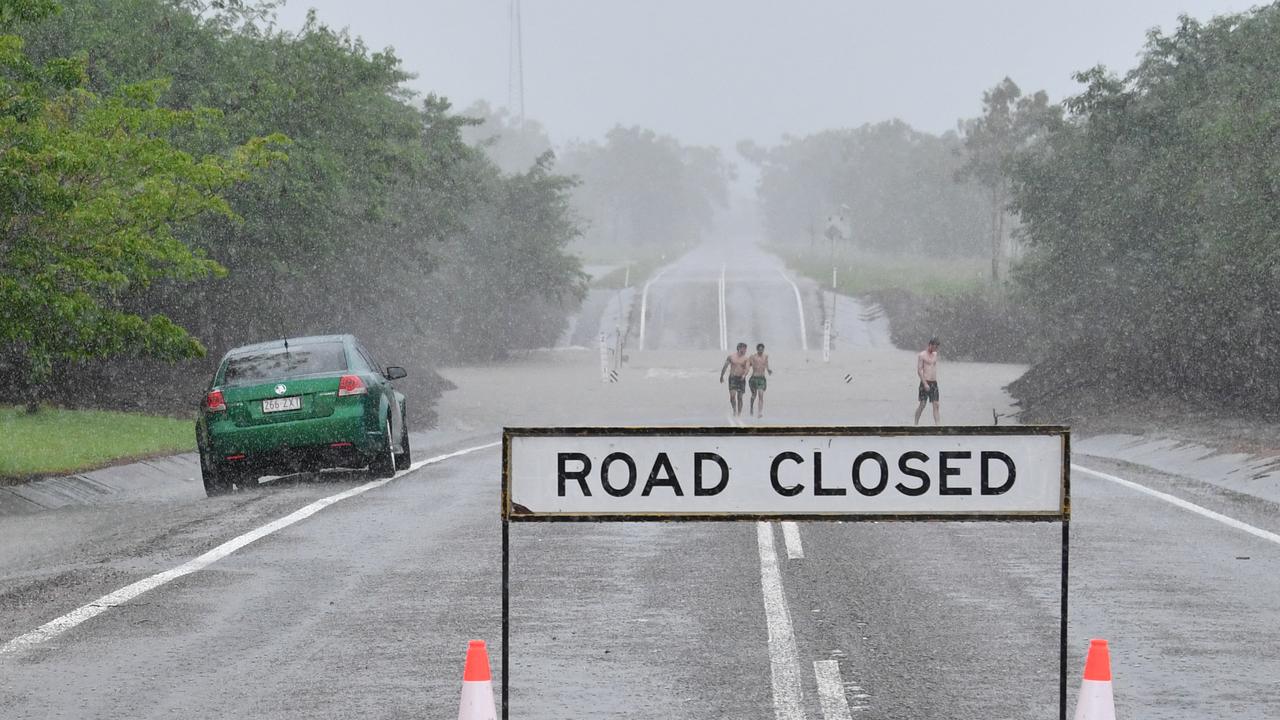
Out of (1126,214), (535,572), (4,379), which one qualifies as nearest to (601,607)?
(535,572)

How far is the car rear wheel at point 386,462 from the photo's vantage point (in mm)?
17875

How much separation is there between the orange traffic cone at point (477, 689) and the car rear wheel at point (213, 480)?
38.5 ft

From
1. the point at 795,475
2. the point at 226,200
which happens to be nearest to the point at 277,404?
the point at 795,475

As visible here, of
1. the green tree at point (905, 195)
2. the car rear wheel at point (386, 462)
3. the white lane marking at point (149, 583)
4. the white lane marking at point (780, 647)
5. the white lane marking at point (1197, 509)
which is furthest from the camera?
the green tree at point (905, 195)

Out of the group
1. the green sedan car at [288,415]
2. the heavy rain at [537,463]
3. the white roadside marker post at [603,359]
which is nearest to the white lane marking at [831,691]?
the heavy rain at [537,463]

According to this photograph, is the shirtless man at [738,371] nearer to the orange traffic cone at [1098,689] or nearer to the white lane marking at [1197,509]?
the white lane marking at [1197,509]

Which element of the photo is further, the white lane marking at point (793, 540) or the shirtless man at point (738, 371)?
the shirtless man at point (738, 371)

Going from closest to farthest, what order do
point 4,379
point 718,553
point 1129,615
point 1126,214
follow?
point 1129,615, point 718,553, point 4,379, point 1126,214

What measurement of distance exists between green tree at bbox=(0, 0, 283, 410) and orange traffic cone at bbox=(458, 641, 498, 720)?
1152 centimetres

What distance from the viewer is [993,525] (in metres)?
13.7

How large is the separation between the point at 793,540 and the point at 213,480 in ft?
23.7

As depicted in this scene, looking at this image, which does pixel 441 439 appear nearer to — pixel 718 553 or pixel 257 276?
pixel 257 276

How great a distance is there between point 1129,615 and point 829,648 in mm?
2094

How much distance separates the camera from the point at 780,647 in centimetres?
817
